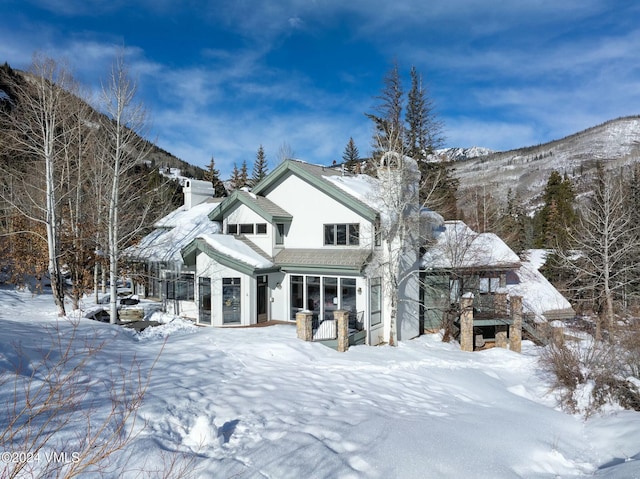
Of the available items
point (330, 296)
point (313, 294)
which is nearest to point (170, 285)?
point (313, 294)

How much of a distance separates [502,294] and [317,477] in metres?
15.1

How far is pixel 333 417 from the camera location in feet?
22.1

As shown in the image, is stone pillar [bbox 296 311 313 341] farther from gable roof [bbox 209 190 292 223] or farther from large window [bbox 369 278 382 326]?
gable roof [bbox 209 190 292 223]

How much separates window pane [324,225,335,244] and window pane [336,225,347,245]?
207 millimetres

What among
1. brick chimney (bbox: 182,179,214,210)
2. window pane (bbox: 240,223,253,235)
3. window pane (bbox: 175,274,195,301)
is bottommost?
window pane (bbox: 175,274,195,301)

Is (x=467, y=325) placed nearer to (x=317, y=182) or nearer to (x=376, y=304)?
(x=376, y=304)

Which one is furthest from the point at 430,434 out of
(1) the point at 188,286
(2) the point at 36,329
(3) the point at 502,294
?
(1) the point at 188,286

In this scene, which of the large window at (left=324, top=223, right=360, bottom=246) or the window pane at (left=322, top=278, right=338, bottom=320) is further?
the large window at (left=324, top=223, right=360, bottom=246)

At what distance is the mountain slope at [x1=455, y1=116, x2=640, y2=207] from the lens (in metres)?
151

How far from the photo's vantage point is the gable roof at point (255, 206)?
16.8 m

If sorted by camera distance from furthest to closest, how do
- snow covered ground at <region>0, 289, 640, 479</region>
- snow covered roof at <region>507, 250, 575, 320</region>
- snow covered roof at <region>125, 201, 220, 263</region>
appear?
snow covered roof at <region>125, 201, 220, 263</region>, snow covered roof at <region>507, 250, 575, 320</region>, snow covered ground at <region>0, 289, 640, 479</region>

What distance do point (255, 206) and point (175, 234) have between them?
6784mm

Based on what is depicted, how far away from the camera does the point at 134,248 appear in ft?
71.2

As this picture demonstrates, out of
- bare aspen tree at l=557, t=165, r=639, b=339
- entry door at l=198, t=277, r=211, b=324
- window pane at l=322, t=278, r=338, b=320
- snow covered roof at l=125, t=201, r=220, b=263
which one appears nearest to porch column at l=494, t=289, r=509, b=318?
bare aspen tree at l=557, t=165, r=639, b=339
